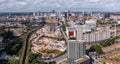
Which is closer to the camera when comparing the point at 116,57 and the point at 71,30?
the point at 116,57

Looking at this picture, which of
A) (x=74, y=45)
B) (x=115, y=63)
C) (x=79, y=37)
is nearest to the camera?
(x=115, y=63)

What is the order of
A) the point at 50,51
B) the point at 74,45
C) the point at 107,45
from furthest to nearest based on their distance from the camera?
the point at 107,45, the point at 50,51, the point at 74,45

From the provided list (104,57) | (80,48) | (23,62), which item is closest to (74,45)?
(80,48)

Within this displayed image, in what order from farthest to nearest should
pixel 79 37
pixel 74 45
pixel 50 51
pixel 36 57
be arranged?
1. pixel 79 37
2. pixel 50 51
3. pixel 36 57
4. pixel 74 45

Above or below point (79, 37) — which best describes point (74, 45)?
above

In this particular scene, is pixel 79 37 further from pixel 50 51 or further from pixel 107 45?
pixel 50 51

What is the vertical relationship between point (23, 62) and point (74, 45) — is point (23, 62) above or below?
below

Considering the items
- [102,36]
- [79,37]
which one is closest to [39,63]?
[79,37]

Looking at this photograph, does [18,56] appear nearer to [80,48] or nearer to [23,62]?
[23,62]

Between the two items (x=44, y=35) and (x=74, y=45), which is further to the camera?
(x=44, y=35)
